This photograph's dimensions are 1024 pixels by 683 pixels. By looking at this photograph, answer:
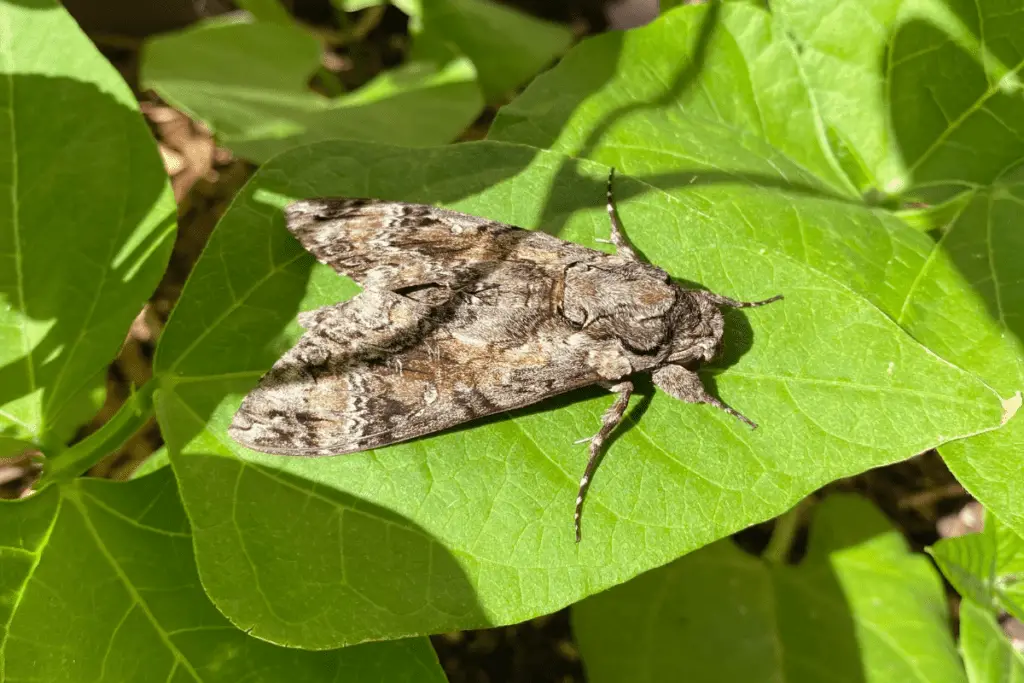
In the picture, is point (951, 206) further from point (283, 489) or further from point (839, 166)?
point (283, 489)

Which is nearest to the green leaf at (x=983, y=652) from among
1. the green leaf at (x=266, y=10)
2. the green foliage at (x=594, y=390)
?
the green foliage at (x=594, y=390)

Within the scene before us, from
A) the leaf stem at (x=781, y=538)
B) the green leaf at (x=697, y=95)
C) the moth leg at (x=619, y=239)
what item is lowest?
the leaf stem at (x=781, y=538)

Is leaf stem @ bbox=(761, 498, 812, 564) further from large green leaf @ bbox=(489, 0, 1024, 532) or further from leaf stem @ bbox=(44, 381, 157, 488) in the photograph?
leaf stem @ bbox=(44, 381, 157, 488)

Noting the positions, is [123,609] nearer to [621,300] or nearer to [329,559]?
[329,559]

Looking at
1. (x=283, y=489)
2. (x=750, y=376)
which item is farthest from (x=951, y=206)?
(x=283, y=489)

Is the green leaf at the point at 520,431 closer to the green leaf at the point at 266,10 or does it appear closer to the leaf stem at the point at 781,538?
the leaf stem at the point at 781,538

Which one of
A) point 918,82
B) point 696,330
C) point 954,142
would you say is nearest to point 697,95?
point 918,82

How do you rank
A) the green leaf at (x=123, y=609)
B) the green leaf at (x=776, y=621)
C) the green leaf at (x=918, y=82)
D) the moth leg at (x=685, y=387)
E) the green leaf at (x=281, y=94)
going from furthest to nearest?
the green leaf at (x=281, y=94), the green leaf at (x=776, y=621), the green leaf at (x=918, y=82), the moth leg at (x=685, y=387), the green leaf at (x=123, y=609)
